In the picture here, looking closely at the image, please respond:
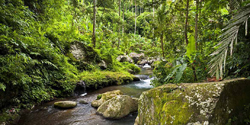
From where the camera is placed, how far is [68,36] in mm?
9586

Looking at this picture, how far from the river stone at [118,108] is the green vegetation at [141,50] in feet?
3.80

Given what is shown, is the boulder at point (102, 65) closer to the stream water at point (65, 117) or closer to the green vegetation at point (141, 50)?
the green vegetation at point (141, 50)

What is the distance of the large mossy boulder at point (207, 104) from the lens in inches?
77.1

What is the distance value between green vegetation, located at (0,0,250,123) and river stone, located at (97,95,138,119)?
1159 millimetres

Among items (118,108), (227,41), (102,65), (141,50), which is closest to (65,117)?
(118,108)

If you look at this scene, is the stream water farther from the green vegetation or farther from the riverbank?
the green vegetation

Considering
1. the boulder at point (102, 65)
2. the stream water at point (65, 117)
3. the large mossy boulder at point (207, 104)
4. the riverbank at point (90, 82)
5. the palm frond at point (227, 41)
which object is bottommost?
the stream water at point (65, 117)

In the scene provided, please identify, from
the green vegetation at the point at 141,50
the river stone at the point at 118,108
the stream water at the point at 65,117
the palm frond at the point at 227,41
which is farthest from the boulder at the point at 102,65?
the palm frond at the point at 227,41

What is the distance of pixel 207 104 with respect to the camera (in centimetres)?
200

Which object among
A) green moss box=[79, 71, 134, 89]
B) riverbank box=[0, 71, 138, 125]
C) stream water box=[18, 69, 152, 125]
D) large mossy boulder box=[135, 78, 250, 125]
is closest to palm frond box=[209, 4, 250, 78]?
large mossy boulder box=[135, 78, 250, 125]

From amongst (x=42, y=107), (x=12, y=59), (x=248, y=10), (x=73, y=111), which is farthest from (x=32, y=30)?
(x=248, y=10)

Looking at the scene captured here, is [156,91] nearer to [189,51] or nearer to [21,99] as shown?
[189,51]

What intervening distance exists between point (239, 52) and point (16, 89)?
579cm

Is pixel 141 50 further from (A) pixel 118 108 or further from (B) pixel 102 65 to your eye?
(B) pixel 102 65
